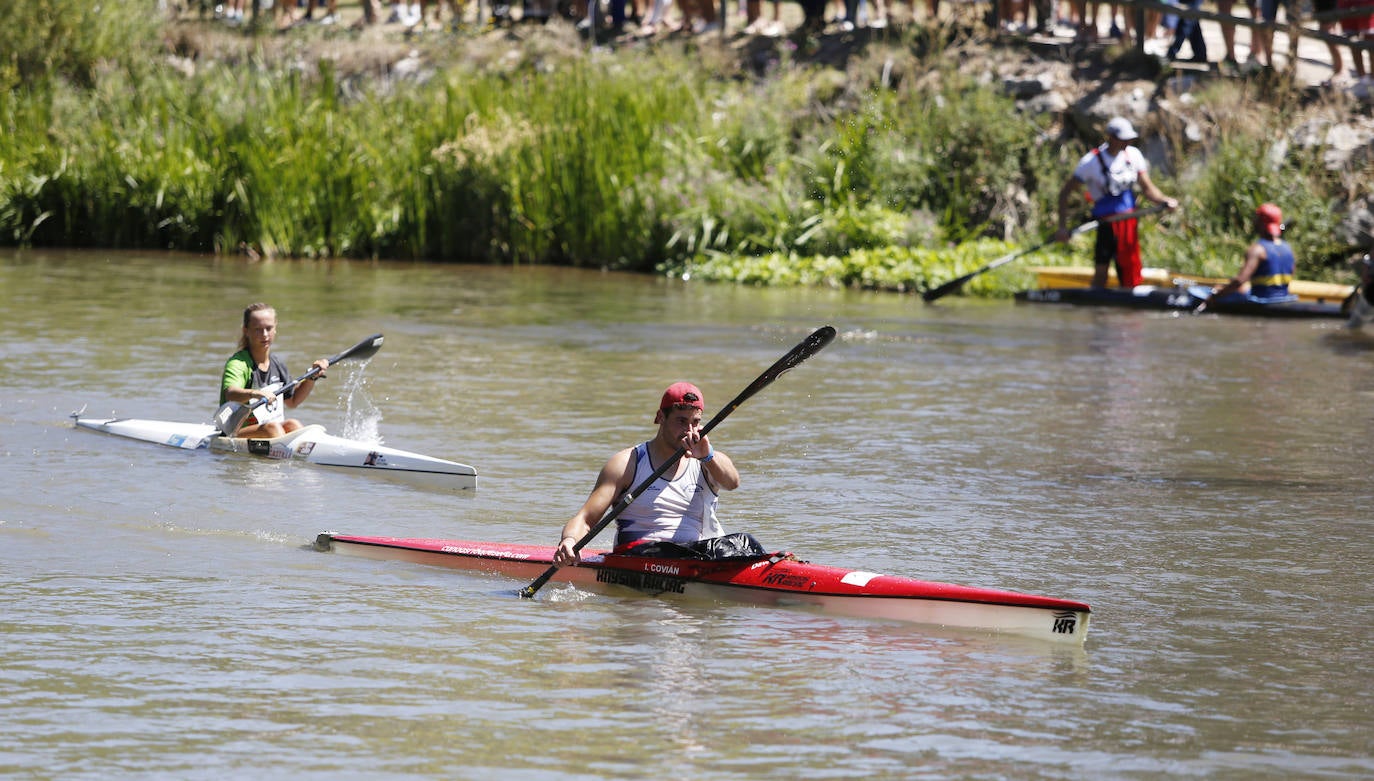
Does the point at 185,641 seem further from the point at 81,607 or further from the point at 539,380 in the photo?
the point at 539,380

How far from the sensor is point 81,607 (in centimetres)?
731

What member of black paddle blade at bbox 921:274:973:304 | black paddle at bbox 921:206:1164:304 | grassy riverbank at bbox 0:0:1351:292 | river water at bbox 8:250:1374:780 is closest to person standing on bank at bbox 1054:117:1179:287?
black paddle at bbox 921:206:1164:304

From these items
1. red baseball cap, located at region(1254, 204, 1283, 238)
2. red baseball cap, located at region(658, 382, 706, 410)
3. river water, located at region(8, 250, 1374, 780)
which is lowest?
river water, located at region(8, 250, 1374, 780)

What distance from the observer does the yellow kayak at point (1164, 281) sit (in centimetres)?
1806

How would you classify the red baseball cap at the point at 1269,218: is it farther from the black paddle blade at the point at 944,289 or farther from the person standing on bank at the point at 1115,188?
the black paddle blade at the point at 944,289

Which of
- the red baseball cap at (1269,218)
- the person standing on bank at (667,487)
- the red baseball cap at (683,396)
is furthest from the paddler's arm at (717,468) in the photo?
the red baseball cap at (1269,218)

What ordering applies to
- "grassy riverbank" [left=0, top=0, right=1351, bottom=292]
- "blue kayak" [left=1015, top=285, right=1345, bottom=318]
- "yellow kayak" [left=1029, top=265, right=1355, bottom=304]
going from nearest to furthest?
"blue kayak" [left=1015, top=285, right=1345, bottom=318], "yellow kayak" [left=1029, top=265, right=1355, bottom=304], "grassy riverbank" [left=0, top=0, right=1351, bottom=292]

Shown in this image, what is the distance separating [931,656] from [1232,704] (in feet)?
3.68

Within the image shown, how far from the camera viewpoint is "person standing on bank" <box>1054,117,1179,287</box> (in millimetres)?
17719

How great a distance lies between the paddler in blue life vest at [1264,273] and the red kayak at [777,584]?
10.8 metres

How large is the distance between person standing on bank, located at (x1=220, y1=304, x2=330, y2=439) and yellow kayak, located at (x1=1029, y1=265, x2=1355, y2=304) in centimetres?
1021

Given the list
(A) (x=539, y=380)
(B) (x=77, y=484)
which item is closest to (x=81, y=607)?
(B) (x=77, y=484)

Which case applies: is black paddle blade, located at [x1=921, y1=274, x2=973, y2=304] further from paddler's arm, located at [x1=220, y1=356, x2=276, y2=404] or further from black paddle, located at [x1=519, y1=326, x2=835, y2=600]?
black paddle, located at [x1=519, y1=326, x2=835, y2=600]

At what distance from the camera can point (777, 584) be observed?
24.5 feet
